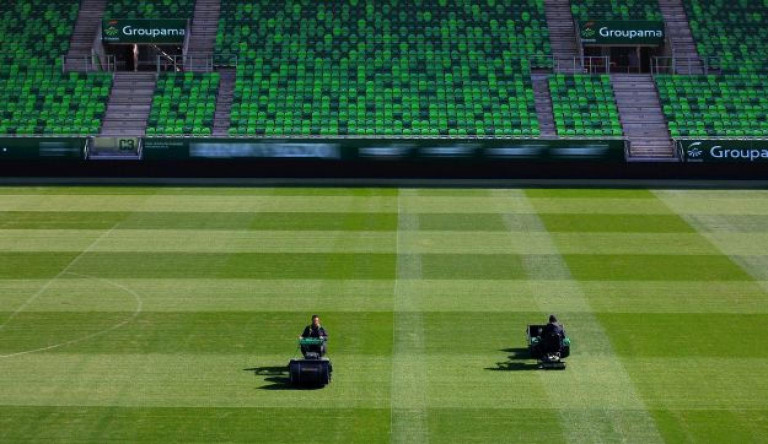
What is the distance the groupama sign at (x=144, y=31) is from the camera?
181 feet

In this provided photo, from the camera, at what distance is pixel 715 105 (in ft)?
170

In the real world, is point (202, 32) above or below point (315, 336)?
above

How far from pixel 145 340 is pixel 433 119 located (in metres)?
28.4

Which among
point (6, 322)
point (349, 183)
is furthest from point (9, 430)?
point (349, 183)

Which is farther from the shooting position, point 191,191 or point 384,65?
point 384,65

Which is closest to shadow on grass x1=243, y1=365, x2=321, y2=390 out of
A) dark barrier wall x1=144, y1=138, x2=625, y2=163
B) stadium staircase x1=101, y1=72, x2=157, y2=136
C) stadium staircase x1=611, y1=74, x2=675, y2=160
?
dark barrier wall x1=144, y1=138, x2=625, y2=163

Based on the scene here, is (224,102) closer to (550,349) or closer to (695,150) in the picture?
(695,150)

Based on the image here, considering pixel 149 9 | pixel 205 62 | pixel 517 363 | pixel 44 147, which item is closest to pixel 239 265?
pixel 517 363

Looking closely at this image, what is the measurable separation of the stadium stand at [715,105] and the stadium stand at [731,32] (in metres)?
1.28

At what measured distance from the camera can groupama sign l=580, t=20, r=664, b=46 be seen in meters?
55.4

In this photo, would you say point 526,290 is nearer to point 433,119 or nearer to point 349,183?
point 349,183

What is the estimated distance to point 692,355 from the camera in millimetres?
23344

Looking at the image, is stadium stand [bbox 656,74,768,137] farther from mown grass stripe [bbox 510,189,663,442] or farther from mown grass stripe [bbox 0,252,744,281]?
mown grass stripe [bbox 510,189,663,442]

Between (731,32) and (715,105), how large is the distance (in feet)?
22.2
